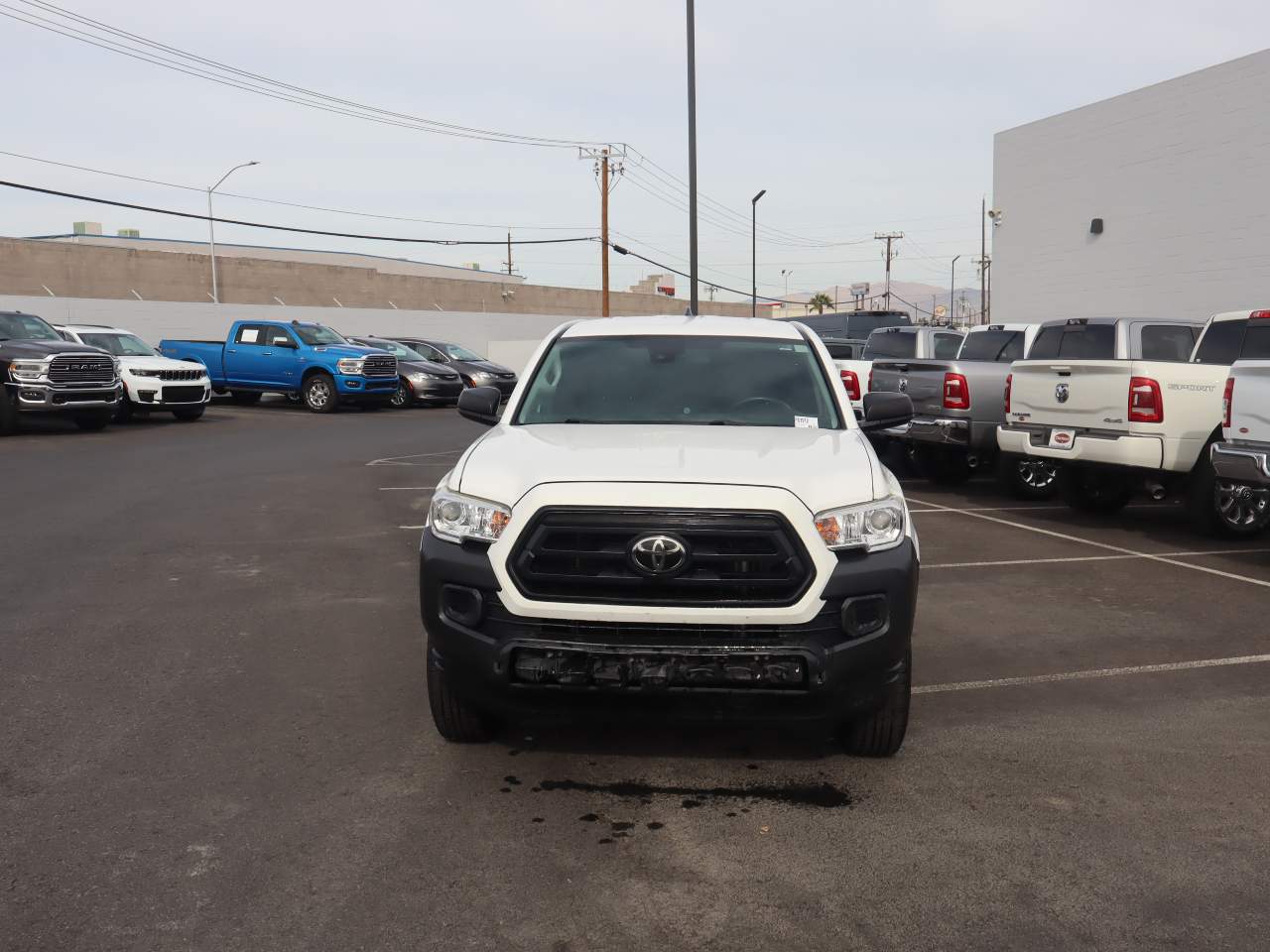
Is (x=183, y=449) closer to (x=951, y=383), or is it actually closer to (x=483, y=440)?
(x=951, y=383)

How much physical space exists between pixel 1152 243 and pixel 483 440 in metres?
24.2

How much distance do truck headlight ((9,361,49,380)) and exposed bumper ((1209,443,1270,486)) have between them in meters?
18.3

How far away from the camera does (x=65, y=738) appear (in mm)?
4875

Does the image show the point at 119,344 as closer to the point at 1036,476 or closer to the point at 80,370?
the point at 80,370

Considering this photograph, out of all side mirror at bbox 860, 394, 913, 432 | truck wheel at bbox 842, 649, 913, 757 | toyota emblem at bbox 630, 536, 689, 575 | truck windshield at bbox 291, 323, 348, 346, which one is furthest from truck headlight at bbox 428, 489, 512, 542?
truck windshield at bbox 291, 323, 348, 346

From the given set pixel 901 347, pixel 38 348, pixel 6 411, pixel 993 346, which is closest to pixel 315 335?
pixel 38 348

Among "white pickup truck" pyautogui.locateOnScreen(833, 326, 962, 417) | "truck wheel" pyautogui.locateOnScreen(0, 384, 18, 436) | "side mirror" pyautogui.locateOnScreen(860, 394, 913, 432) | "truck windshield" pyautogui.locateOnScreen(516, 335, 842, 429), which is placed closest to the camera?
"truck windshield" pyautogui.locateOnScreen(516, 335, 842, 429)

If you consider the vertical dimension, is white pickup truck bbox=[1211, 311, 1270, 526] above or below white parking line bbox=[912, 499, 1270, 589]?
above

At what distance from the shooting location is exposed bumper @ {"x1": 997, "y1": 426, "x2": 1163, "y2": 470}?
10.1 meters

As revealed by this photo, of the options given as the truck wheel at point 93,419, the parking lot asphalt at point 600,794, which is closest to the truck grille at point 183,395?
the truck wheel at point 93,419

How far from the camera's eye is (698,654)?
410cm

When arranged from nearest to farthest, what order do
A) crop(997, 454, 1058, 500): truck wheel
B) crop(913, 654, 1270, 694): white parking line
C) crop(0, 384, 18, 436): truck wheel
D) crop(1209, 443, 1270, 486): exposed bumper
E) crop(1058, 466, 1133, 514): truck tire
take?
crop(913, 654, 1270, 694): white parking line, crop(1209, 443, 1270, 486): exposed bumper, crop(1058, 466, 1133, 514): truck tire, crop(997, 454, 1058, 500): truck wheel, crop(0, 384, 18, 436): truck wheel

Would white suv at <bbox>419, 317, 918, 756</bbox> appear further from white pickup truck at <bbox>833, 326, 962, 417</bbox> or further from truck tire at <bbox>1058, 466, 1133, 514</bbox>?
white pickup truck at <bbox>833, 326, 962, 417</bbox>

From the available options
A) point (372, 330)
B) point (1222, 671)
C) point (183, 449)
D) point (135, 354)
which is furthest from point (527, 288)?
point (1222, 671)
